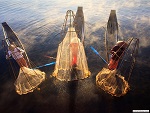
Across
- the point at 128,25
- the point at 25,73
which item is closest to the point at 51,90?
the point at 25,73

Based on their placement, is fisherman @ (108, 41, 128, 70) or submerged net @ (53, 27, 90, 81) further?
submerged net @ (53, 27, 90, 81)

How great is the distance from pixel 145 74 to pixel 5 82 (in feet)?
37.4

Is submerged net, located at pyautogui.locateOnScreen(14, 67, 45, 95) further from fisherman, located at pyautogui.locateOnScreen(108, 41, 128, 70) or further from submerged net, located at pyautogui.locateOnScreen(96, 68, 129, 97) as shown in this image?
fisherman, located at pyautogui.locateOnScreen(108, 41, 128, 70)

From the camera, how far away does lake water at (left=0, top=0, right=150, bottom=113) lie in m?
11.0

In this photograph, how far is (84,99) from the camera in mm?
11359

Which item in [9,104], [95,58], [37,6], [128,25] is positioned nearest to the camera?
[9,104]

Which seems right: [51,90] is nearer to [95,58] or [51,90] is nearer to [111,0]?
[95,58]

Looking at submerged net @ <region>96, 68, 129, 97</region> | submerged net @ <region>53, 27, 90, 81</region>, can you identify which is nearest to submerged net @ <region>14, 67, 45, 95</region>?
submerged net @ <region>53, 27, 90, 81</region>

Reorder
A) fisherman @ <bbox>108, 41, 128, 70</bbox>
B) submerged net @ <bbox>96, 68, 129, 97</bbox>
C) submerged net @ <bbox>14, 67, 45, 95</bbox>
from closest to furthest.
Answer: fisherman @ <bbox>108, 41, 128, 70</bbox>
submerged net @ <bbox>96, 68, 129, 97</bbox>
submerged net @ <bbox>14, 67, 45, 95</bbox>

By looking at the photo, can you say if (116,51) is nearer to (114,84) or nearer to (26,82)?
(114,84)

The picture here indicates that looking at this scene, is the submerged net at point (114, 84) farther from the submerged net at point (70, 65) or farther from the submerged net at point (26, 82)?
the submerged net at point (26, 82)

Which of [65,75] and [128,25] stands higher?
[128,25]

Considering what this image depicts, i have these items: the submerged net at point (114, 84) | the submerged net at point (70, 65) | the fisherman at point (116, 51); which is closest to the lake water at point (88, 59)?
the submerged net at point (114, 84)

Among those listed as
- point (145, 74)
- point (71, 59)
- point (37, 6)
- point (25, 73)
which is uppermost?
point (37, 6)
